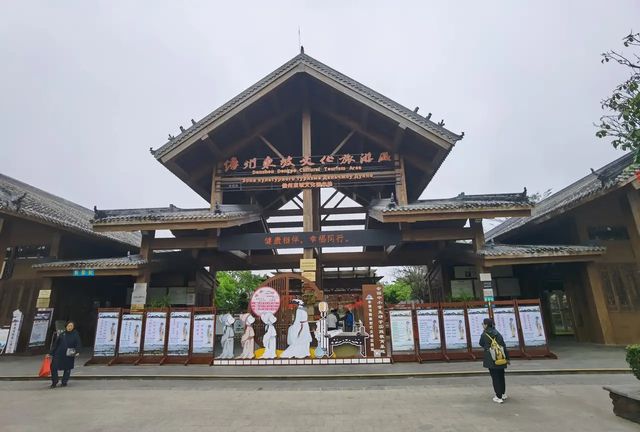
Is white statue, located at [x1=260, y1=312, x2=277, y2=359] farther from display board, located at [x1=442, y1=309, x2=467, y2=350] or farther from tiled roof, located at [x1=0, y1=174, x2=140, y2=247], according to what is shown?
tiled roof, located at [x1=0, y1=174, x2=140, y2=247]

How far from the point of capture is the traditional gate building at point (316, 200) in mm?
11031

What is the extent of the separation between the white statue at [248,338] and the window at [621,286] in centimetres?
1107

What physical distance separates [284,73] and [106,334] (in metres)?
9.59

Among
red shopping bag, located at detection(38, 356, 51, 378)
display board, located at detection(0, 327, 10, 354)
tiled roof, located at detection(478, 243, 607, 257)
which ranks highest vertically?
tiled roof, located at detection(478, 243, 607, 257)

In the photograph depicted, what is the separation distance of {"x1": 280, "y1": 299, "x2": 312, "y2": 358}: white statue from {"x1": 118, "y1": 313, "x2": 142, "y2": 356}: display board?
4039mm

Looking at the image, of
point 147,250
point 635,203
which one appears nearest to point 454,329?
point 635,203

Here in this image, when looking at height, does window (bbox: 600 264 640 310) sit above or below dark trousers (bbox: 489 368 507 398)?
above

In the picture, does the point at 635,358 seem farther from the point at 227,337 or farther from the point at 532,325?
the point at 227,337

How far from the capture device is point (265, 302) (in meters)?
10.3

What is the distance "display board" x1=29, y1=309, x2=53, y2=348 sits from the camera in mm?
12031

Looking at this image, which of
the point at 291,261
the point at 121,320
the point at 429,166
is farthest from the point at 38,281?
the point at 429,166

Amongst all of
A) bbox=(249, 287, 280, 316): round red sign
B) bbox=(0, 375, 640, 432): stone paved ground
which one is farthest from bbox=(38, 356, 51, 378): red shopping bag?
bbox=(249, 287, 280, 316): round red sign

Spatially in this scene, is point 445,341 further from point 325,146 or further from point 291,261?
point 325,146

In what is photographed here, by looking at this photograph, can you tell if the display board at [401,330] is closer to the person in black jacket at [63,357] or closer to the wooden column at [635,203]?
the person in black jacket at [63,357]
